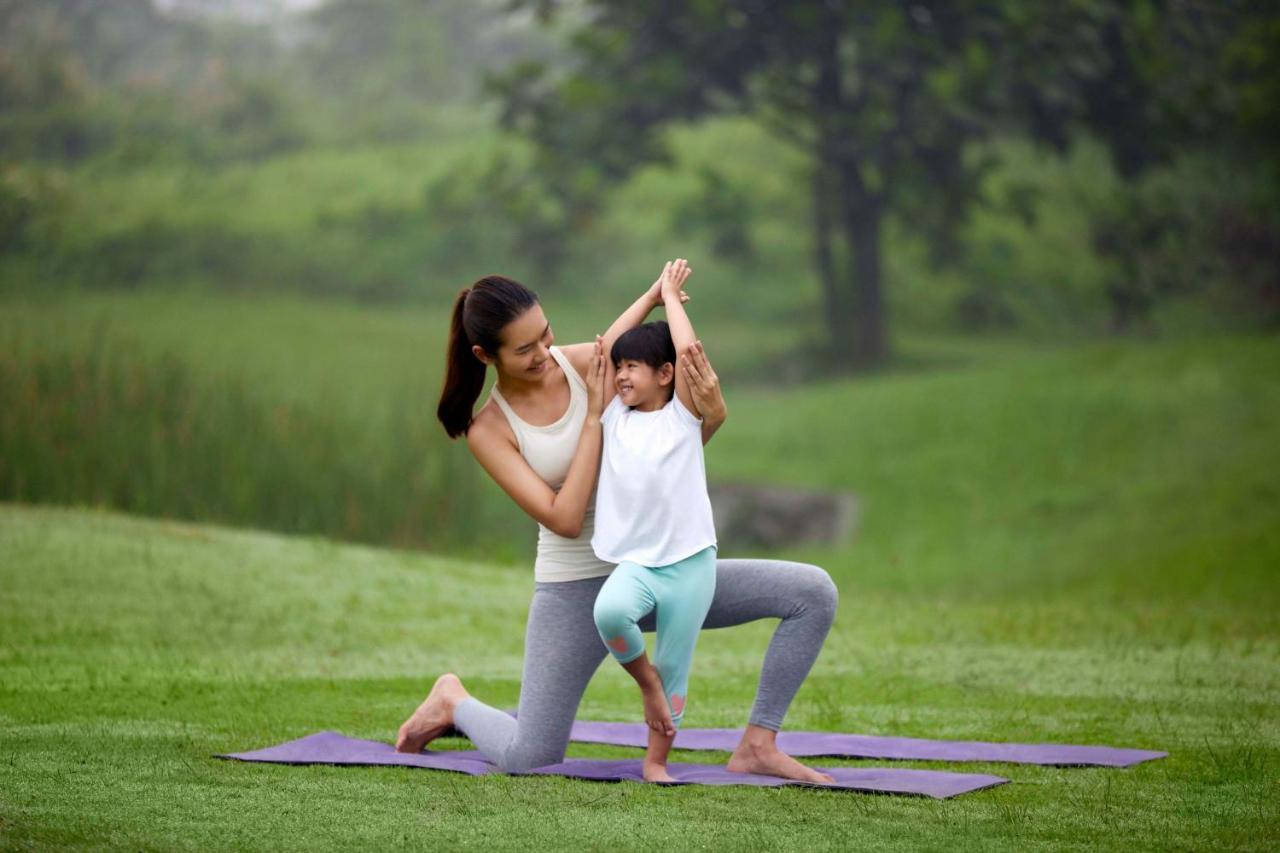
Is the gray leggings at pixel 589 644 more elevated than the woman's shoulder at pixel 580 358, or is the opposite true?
the woman's shoulder at pixel 580 358

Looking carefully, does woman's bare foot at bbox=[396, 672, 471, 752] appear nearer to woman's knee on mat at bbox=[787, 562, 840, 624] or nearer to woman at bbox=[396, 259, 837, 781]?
woman at bbox=[396, 259, 837, 781]

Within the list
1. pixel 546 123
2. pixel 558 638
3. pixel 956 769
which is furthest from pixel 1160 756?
pixel 546 123

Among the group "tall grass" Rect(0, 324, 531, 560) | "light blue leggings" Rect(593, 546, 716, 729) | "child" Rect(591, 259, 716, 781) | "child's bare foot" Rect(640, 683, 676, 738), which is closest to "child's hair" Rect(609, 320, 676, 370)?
"child" Rect(591, 259, 716, 781)

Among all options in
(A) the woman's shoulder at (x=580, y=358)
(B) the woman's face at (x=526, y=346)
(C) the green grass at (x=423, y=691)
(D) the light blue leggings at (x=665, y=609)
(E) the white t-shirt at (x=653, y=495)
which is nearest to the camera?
(C) the green grass at (x=423, y=691)

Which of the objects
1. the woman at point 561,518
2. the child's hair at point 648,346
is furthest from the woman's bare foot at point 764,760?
the child's hair at point 648,346

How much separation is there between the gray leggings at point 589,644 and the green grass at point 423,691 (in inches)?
6.7

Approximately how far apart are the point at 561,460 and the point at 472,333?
0.34 metres

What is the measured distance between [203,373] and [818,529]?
4.90 meters

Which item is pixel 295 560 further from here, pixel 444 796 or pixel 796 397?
pixel 796 397

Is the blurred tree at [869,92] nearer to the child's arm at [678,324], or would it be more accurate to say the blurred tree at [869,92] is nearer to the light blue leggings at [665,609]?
the child's arm at [678,324]

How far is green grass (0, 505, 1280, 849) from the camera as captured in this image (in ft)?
9.70

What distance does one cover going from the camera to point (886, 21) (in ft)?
45.8

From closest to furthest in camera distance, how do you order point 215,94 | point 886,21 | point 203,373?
point 203,373 < point 886,21 < point 215,94

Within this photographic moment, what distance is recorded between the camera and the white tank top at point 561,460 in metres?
3.45
